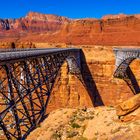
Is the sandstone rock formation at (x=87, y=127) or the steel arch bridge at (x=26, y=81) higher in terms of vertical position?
the steel arch bridge at (x=26, y=81)

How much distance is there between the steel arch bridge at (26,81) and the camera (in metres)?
20.3

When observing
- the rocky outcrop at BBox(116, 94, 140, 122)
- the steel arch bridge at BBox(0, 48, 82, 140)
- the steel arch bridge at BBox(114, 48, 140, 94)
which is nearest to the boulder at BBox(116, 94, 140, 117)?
the rocky outcrop at BBox(116, 94, 140, 122)

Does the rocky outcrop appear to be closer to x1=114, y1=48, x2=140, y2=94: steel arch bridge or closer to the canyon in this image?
the canyon

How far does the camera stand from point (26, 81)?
2578cm

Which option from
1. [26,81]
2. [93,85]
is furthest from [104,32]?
[26,81]

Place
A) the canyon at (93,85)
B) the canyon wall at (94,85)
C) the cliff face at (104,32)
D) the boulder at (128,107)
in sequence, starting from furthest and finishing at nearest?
1. the cliff face at (104,32)
2. the canyon wall at (94,85)
3. the canyon at (93,85)
4. the boulder at (128,107)

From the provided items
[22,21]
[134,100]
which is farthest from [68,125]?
[22,21]

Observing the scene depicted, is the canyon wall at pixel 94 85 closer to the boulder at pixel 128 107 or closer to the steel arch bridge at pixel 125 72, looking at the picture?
the steel arch bridge at pixel 125 72

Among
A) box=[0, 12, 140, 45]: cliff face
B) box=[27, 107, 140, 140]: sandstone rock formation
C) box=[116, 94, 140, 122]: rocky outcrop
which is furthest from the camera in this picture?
box=[0, 12, 140, 45]: cliff face

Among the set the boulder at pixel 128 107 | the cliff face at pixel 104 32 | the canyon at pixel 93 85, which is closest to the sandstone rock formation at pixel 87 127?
the canyon at pixel 93 85

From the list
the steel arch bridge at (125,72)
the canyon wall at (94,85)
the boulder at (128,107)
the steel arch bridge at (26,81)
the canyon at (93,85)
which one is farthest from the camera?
the canyon wall at (94,85)

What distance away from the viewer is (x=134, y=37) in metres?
76.6

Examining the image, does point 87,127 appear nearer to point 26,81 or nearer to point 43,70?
point 26,81

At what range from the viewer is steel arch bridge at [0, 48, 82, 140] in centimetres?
2030
